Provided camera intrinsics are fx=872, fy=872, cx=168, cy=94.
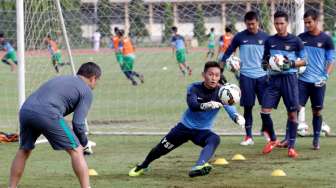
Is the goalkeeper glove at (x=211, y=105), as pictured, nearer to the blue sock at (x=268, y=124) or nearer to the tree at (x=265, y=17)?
the blue sock at (x=268, y=124)

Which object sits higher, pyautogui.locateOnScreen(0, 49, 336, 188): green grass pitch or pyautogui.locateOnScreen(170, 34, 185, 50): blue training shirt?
pyautogui.locateOnScreen(170, 34, 185, 50): blue training shirt

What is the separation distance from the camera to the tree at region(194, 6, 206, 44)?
1728cm

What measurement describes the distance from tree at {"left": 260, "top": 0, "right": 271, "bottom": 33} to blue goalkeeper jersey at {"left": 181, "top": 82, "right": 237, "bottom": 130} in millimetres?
5442

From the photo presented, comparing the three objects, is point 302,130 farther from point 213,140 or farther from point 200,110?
point 200,110

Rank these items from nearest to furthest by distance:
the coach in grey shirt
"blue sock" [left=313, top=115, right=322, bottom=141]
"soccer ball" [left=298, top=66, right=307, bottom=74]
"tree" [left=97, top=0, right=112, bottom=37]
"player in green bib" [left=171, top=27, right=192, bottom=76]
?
the coach in grey shirt, "soccer ball" [left=298, top=66, right=307, bottom=74], "blue sock" [left=313, top=115, right=322, bottom=141], "tree" [left=97, top=0, right=112, bottom=37], "player in green bib" [left=171, top=27, right=192, bottom=76]

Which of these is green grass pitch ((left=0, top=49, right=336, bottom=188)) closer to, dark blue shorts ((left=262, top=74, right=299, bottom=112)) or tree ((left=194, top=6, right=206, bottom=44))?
dark blue shorts ((left=262, top=74, right=299, bottom=112))

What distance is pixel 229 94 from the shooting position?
9.44 m

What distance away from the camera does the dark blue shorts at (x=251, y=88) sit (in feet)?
41.4

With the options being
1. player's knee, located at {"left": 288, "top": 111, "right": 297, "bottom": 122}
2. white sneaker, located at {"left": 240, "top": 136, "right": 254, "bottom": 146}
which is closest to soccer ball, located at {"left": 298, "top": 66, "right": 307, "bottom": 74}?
player's knee, located at {"left": 288, "top": 111, "right": 297, "bottom": 122}

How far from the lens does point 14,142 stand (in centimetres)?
1341

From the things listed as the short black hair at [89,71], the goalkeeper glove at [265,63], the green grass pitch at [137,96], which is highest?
the short black hair at [89,71]

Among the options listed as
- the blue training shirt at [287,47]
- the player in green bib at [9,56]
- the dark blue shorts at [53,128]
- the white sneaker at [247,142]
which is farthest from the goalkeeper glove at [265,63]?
the player in green bib at [9,56]

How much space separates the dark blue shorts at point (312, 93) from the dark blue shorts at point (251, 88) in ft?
2.22

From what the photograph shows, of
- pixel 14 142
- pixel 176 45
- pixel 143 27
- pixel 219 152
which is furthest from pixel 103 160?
pixel 176 45
